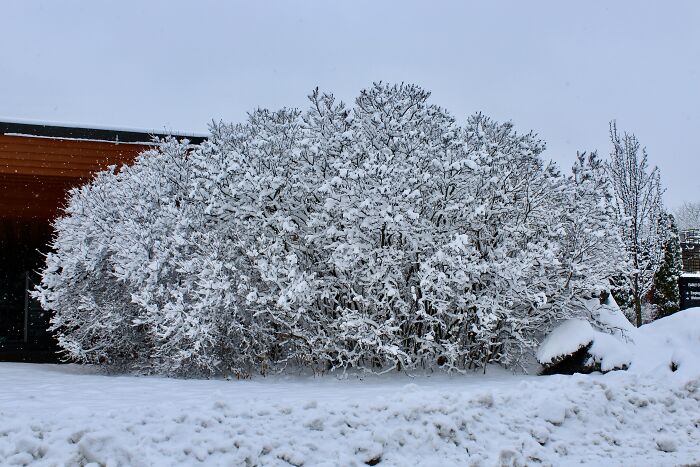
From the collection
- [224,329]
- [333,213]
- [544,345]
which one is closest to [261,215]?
[333,213]

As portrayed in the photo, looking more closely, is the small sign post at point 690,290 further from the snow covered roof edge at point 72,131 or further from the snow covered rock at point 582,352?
the snow covered roof edge at point 72,131

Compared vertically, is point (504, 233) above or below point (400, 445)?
above

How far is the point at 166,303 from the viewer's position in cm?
1081

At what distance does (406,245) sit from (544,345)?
291 cm

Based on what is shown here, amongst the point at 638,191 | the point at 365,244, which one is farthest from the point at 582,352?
the point at 638,191

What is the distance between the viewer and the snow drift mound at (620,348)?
32.7 feet

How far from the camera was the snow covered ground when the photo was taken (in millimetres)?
5371

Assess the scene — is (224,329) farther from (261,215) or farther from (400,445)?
(400,445)

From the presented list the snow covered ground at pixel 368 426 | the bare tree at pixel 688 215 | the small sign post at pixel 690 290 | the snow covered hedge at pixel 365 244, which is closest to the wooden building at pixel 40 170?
the snow covered hedge at pixel 365 244

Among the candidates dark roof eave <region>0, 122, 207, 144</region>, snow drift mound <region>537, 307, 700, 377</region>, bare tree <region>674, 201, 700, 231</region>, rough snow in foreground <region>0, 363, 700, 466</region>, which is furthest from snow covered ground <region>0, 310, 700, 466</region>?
bare tree <region>674, 201, 700, 231</region>

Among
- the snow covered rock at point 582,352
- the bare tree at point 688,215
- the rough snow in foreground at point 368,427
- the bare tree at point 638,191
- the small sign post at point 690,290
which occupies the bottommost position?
the rough snow in foreground at point 368,427

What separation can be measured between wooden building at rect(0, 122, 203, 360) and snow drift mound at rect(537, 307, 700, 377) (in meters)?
10.3

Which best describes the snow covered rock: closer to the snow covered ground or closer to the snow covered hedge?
the snow covered hedge

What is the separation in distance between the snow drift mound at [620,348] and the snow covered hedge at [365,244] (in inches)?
21.6
